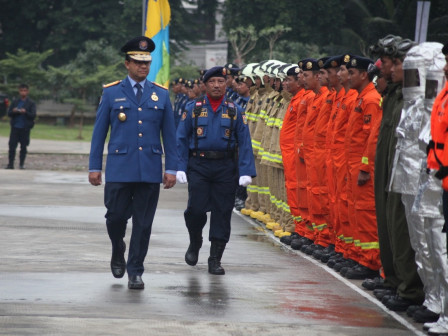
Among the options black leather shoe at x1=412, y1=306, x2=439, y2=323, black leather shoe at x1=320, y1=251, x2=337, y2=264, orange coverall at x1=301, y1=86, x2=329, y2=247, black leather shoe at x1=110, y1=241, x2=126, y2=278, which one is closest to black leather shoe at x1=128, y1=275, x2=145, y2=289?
black leather shoe at x1=110, y1=241, x2=126, y2=278

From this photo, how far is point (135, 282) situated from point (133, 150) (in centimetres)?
117

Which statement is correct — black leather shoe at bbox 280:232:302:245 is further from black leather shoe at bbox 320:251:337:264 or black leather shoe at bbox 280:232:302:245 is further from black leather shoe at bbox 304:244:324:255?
black leather shoe at bbox 320:251:337:264

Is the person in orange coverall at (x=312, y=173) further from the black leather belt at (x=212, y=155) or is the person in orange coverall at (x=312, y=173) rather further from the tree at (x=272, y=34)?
the tree at (x=272, y=34)

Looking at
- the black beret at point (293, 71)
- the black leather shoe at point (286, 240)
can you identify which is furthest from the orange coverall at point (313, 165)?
the black beret at point (293, 71)

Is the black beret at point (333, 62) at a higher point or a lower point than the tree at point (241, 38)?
lower

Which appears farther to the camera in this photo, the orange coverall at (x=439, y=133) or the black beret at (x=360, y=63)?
the black beret at (x=360, y=63)

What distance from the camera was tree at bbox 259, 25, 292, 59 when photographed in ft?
157

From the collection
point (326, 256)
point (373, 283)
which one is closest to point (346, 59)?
point (326, 256)

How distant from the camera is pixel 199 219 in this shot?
11.1 m

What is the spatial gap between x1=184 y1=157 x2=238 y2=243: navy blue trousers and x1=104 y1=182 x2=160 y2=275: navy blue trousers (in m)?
1.20

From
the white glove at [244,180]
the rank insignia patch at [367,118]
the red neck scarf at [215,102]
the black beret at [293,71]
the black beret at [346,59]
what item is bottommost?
the white glove at [244,180]

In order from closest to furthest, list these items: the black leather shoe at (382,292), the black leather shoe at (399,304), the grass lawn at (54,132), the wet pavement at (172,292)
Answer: the wet pavement at (172,292) → the black leather shoe at (399,304) → the black leather shoe at (382,292) → the grass lawn at (54,132)

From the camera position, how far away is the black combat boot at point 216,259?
34.8ft

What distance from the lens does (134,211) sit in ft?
31.8
